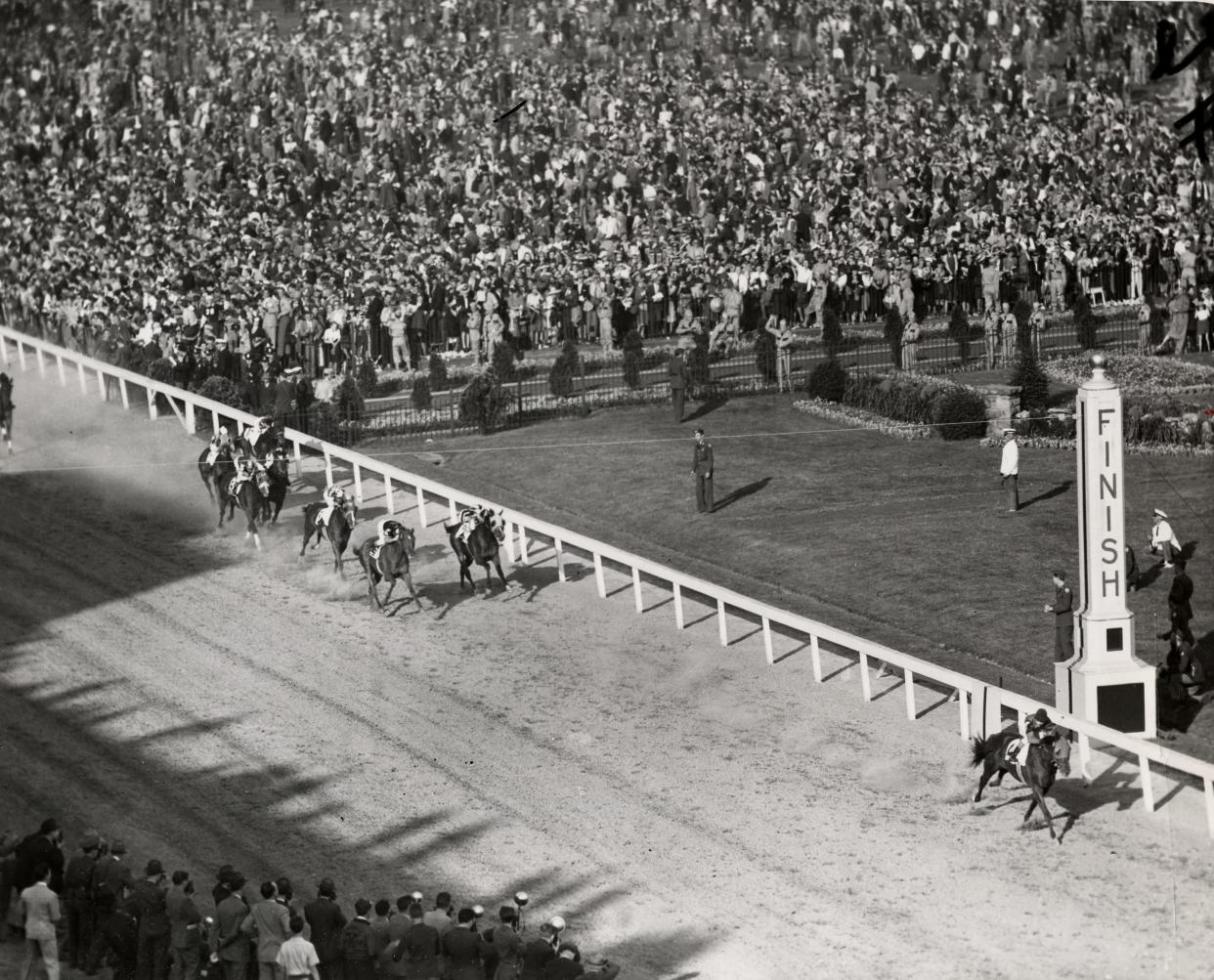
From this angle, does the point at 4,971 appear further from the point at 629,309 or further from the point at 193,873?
the point at 629,309

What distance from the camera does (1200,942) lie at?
16172mm

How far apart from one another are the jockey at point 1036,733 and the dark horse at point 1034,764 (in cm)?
3

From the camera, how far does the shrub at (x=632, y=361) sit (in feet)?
108

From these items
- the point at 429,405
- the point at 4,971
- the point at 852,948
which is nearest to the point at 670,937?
the point at 852,948

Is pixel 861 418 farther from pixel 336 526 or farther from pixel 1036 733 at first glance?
pixel 1036 733

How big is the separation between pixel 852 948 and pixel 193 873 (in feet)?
18.0

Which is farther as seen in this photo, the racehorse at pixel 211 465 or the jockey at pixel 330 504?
the racehorse at pixel 211 465

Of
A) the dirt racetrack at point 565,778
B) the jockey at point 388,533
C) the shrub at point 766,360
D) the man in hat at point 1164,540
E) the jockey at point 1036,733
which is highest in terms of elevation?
the shrub at point 766,360

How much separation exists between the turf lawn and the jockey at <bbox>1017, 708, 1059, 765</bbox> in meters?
2.43

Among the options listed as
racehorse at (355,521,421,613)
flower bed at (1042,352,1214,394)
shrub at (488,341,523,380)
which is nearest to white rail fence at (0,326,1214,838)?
racehorse at (355,521,421,613)

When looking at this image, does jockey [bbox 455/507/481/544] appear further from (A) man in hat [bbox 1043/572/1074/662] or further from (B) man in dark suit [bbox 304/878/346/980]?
(B) man in dark suit [bbox 304/878/346/980]

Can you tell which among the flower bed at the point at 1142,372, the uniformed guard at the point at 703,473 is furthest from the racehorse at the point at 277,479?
the flower bed at the point at 1142,372

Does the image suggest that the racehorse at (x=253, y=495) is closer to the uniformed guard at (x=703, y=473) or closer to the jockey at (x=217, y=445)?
the jockey at (x=217, y=445)

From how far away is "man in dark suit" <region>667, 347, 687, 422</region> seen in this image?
102 ft
